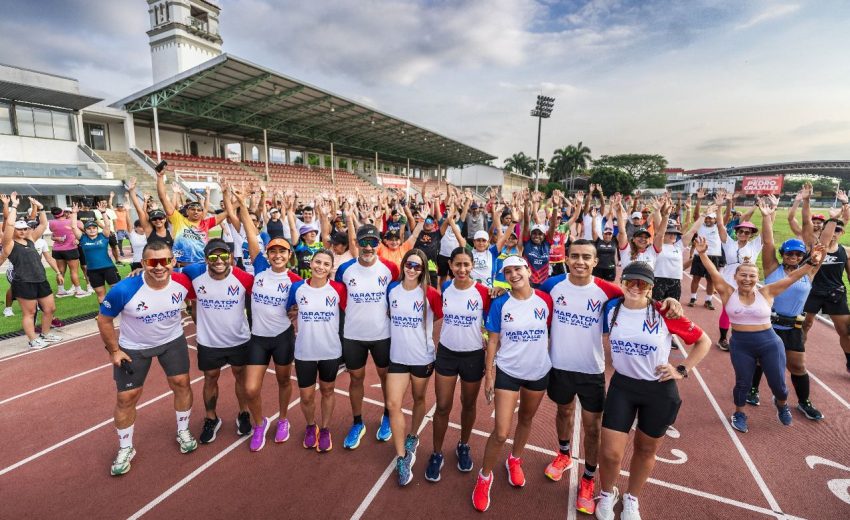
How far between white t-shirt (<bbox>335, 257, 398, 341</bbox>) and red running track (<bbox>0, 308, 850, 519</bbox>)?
1.28 m

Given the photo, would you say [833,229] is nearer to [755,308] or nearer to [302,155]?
[755,308]

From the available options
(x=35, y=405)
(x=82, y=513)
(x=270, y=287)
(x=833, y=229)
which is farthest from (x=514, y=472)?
(x=35, y=405)

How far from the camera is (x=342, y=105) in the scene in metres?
28.6

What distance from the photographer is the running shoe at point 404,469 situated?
3.44 meters

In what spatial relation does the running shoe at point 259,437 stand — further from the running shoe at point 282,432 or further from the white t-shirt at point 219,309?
the white t-shirt at point 219,309

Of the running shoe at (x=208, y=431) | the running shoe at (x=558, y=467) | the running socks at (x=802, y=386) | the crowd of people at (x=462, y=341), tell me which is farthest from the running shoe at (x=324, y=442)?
the running socks at (x=802, y=386)

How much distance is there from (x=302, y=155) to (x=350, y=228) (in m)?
37.5

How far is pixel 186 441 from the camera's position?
12.7ft

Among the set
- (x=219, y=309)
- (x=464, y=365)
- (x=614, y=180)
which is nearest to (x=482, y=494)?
(x=464, y=365)

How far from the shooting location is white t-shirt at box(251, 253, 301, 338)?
3754 mm

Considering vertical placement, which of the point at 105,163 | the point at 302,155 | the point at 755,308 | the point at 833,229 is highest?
the point at 302,155

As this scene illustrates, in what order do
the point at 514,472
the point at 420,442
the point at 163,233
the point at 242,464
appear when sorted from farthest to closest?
the point at 163,233, the point at 420,442, the point at 242,464, the point at 514,472

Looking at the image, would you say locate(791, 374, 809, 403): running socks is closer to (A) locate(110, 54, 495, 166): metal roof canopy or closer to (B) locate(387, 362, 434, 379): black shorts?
(B) locate(387, 362, 434, 379): black shorts

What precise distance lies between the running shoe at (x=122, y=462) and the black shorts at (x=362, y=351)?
2.23 m
